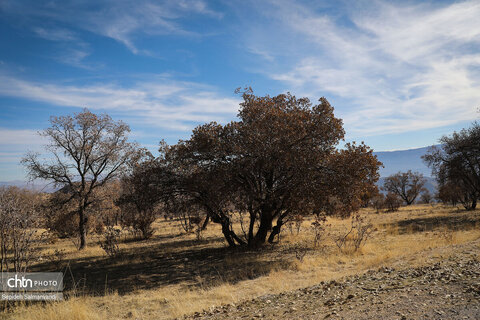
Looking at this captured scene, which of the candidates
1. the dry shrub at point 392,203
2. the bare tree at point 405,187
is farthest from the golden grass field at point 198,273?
the bare tree at point 405,187

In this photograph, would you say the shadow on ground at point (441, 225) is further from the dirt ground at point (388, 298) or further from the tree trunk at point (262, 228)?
the dirt ground at point (388, 298)

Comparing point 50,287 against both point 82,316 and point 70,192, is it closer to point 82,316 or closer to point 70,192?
point 82,316

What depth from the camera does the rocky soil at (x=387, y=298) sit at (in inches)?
189

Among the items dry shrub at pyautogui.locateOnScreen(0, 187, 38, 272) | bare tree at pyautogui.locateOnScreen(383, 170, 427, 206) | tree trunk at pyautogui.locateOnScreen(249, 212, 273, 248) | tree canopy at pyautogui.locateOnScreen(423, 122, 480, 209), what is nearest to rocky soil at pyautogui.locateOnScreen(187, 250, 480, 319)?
dry shrub at pyautogui.locateOnScreen(0, 187, 38, 272)

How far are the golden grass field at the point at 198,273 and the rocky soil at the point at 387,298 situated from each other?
1061 mm

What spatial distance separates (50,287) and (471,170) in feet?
98.3

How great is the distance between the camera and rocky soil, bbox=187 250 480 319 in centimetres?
480

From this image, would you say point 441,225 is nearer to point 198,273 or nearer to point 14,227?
Result: point 198,273

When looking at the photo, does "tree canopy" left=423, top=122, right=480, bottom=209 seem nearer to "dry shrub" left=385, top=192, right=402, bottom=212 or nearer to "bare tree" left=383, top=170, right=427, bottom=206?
"dry shrub" left=385, top=192, right=402, bottom=212

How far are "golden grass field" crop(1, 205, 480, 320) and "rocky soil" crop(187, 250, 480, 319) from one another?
106cm

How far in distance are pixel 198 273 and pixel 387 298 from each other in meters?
7.60

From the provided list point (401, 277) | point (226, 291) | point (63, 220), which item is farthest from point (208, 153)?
point (63, 220)

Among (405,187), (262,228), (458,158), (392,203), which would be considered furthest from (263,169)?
(405,187)

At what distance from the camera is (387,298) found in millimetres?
5512
